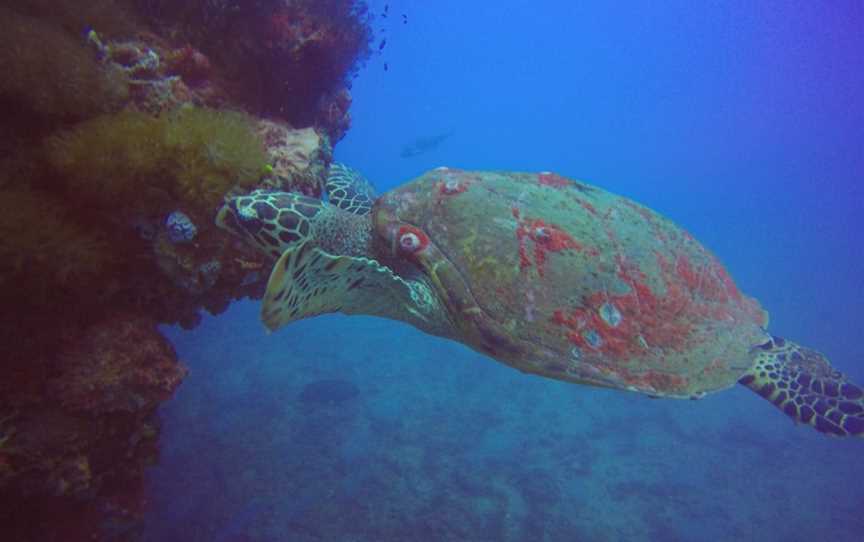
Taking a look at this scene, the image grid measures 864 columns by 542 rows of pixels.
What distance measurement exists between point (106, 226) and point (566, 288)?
162 inches

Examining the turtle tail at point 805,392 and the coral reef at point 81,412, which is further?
the turtle tail at point 805,392

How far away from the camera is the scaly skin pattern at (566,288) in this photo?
351cm

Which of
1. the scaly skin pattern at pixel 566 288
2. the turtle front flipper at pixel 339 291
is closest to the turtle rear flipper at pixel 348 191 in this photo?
the scaly skin pattern at pixel 566 288

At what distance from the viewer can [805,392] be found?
164 inches

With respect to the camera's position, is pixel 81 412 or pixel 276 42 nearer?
pixel 81 412

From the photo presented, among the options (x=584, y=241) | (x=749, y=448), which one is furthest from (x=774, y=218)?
(x=584, y=241)

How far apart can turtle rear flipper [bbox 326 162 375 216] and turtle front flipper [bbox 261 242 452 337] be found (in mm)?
1388

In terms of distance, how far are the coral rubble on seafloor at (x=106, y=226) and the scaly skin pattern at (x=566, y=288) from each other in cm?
171

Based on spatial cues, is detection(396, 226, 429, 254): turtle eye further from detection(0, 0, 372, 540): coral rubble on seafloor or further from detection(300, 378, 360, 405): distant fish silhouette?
detection(300, 378, 360, 405): distant fish silhouette

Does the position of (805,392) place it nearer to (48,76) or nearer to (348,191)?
(348,191)

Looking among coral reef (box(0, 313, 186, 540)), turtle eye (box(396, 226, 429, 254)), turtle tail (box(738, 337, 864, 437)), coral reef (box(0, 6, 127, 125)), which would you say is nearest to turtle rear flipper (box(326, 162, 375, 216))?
turtle eye (box(396, 226, 429, 254))

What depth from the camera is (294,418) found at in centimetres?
1097

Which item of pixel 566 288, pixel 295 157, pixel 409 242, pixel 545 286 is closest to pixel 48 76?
pixel 295 157

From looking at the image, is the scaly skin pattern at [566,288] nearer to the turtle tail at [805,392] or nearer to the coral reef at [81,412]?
the turtle tail at [805,392]
